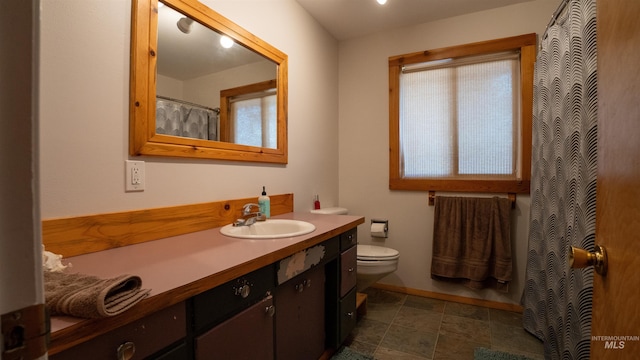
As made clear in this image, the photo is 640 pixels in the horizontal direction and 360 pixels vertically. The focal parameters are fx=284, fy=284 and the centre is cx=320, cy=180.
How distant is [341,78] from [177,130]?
1.94 metres

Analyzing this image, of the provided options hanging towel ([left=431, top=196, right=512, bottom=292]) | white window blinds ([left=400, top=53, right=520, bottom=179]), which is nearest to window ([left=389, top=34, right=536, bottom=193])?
white window blinds ([left=400, top=53, right=520, bottom=179])

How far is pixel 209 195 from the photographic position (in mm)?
1476

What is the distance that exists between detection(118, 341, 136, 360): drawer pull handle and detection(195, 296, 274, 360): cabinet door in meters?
0.18

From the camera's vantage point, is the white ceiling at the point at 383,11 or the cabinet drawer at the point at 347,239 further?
the white ceiling at the point at 383,11

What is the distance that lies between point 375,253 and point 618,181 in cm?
180

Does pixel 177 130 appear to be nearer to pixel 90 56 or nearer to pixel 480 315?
pixel 90 56

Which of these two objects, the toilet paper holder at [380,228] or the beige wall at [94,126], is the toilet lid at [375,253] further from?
the beige wall at [94,126]

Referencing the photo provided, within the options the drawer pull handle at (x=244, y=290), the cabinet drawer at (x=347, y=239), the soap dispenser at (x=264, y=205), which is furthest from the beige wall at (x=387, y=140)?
the drawer pull handle at (x=244, y=290)

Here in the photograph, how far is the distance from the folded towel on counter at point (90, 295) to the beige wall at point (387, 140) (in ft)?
7.48

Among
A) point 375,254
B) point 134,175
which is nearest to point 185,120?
point 134,175

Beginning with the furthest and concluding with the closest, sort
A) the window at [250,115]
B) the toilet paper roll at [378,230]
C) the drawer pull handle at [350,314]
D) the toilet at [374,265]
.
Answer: the toilet paper roll at [378,230], the toilet at [374,265], the drawer pull handle at [350,314], the window at [250,115]

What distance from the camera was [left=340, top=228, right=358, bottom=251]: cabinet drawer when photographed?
162 centimetres

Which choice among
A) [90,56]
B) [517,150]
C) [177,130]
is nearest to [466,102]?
[517,150]

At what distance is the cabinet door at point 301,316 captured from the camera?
3.90 feet
